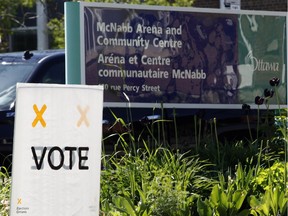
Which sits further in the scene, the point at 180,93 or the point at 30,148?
the point at 180,93

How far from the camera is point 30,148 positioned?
191 inches

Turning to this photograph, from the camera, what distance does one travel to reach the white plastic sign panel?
4.86m

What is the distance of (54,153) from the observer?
4.88m

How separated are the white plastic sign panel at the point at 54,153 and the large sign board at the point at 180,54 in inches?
104

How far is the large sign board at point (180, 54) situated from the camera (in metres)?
7.79

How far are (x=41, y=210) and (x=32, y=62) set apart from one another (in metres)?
4.26

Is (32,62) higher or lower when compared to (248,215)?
higher

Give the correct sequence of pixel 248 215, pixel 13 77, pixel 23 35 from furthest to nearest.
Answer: pixel 23 35 → pixel 13 77 → pixel 248 215

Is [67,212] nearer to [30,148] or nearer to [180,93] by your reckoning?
[30,148]

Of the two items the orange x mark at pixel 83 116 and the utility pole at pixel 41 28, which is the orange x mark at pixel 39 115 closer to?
the orange x mark at pixel 83 116

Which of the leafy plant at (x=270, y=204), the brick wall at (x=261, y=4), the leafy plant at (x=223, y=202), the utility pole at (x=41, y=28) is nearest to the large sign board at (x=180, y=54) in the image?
the leafy plant at (x=223, y=202)

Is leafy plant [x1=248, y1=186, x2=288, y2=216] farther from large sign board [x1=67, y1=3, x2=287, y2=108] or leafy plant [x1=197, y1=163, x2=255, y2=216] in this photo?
large sign board [x1=67, y1=3, x2=287, y2=108]

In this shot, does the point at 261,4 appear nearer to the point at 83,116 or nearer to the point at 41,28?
the point at 41,28

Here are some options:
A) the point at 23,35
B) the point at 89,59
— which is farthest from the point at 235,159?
the point at 23,35
